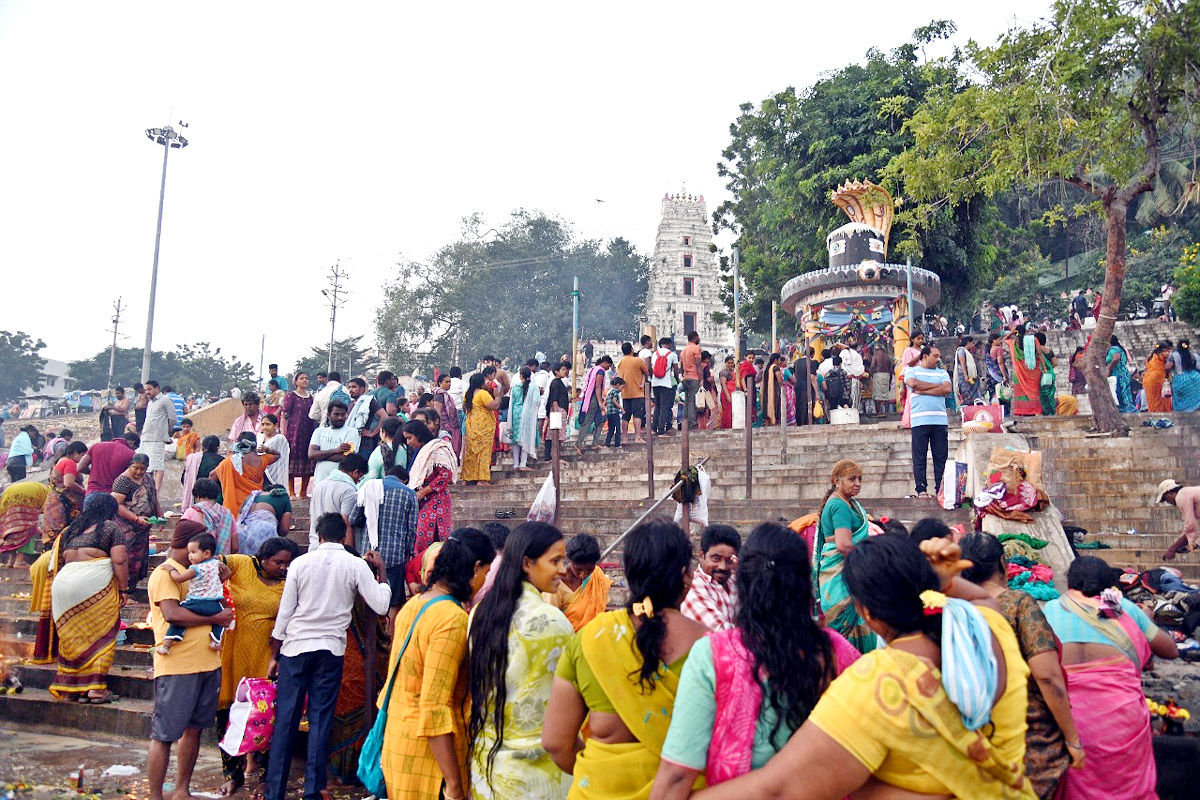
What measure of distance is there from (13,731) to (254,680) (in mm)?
2618

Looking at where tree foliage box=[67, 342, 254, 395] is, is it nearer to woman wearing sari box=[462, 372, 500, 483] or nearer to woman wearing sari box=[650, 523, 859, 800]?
woman wearing sari box=[462, 372, 500, 483]

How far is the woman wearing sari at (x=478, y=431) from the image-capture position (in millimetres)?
10969

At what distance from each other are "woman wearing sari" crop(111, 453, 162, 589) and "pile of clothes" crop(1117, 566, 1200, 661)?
7661 mm

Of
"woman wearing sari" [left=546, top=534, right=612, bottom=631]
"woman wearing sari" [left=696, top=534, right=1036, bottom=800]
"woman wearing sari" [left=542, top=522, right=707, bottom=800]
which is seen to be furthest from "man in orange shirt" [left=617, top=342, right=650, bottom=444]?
"woman wearing sari" [left=696, top=534, right=1036, bottom=800]

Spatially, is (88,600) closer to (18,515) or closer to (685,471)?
(18,515)

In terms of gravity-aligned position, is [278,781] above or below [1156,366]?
below

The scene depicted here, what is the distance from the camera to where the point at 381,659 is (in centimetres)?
544

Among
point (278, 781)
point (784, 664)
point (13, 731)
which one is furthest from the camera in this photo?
point (13, 731)

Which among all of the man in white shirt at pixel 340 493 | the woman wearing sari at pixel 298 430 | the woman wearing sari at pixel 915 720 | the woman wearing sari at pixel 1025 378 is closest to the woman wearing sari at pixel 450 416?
the woman wearing sari at pixel 298 430

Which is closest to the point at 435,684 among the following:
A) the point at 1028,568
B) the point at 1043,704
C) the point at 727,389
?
the point at 1043,704

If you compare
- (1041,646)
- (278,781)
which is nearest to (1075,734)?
(1041,646)

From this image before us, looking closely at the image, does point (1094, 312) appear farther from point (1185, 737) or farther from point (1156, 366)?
point (1185, 737)

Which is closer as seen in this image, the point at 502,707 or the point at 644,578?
the point at 644,578

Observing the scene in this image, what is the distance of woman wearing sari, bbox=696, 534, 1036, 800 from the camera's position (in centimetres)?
211
